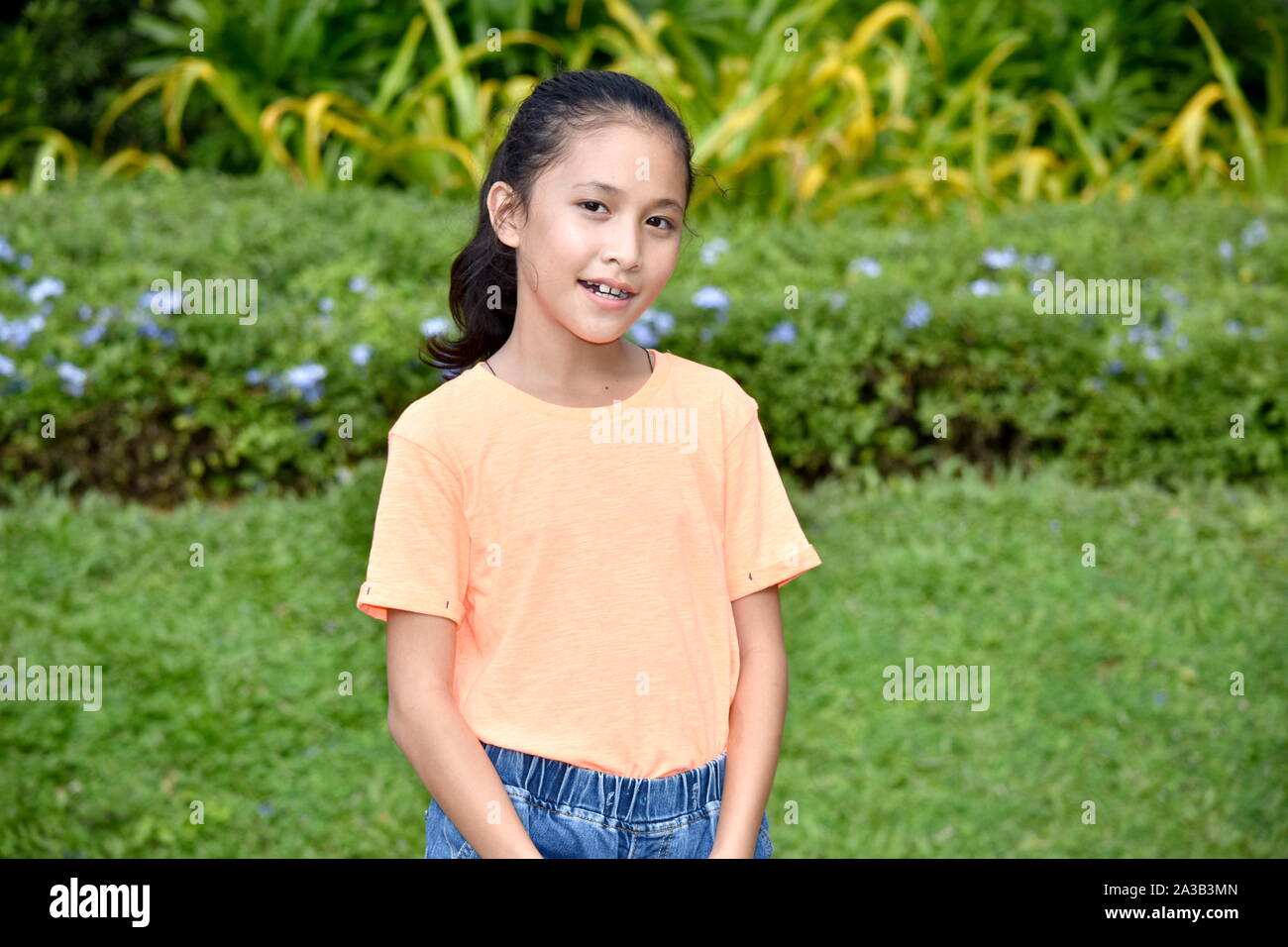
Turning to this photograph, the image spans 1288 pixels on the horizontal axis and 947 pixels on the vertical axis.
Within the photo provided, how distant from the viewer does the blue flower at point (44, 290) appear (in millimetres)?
4602

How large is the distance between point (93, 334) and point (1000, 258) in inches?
124

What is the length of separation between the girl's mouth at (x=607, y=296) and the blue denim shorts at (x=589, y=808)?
467 mm

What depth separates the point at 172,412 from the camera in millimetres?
4488

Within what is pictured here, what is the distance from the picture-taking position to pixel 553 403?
4.77ft

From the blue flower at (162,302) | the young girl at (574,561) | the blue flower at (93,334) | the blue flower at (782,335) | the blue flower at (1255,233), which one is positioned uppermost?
the blue flower at (1255,233)

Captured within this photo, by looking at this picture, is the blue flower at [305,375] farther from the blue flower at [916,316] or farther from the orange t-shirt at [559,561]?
the orange t-shirt at [559,561]

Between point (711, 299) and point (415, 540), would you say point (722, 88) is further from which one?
point (415, 540)

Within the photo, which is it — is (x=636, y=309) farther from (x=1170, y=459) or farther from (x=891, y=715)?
(x=1170, y=459)

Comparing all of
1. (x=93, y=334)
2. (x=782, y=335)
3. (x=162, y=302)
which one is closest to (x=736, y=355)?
(x=782, y=335)

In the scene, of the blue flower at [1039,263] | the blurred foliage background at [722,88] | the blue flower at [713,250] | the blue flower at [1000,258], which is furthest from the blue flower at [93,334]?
the blue flower at [1039,263]

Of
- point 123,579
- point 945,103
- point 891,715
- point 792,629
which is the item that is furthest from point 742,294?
point 945,103

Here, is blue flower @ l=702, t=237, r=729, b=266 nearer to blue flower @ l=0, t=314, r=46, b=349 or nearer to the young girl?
blue flower @ l=0, t=314, r=46, b=349

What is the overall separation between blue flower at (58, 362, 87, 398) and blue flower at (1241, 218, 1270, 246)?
4363mm

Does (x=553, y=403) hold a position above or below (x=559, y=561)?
above
